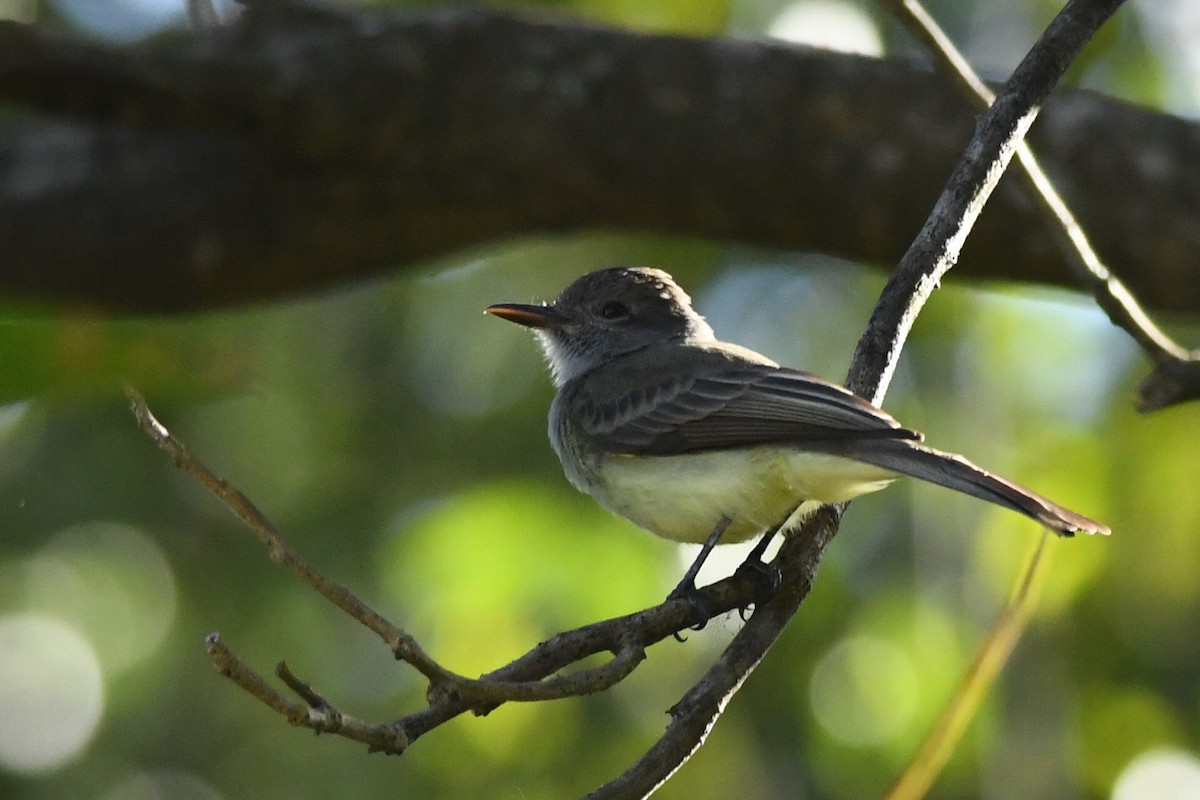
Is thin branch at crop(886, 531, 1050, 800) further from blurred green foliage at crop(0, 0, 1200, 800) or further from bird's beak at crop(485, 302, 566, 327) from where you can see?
bird's beak at crop(485, 302, 566, 327)

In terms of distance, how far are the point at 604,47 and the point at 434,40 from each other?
0.70 meters

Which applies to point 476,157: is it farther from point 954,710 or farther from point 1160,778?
point 954,710

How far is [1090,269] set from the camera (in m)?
3.42

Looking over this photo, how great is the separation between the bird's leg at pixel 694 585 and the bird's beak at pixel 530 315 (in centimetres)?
139

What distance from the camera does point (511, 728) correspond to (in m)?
5.42

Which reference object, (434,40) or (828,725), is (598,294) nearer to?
(434,40)

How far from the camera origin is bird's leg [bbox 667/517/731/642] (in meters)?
3.05

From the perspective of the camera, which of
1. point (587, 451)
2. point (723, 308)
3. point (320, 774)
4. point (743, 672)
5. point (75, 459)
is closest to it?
point (743, 672)

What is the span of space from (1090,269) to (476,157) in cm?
290

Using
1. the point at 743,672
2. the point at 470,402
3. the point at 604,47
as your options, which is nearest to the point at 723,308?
the point at 470,402

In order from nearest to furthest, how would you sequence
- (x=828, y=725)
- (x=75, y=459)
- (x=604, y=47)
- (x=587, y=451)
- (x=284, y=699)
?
(x=284, y=699)
(x=587, y=451)
(x=828, y=725)
(x=604, y=47)
(x=75, y=459)

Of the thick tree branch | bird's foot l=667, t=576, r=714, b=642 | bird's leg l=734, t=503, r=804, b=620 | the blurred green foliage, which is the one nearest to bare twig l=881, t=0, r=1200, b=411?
bird's leg l=734, t=503, r=804, b=620

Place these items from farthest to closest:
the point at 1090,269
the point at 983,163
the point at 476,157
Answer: the point at 476,157, the point at 1090,269, the point at 983,163

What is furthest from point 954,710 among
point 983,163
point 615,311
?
point 615,311
